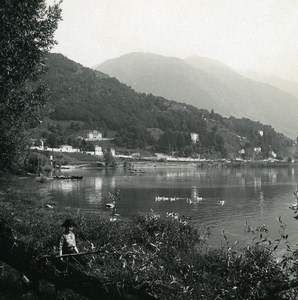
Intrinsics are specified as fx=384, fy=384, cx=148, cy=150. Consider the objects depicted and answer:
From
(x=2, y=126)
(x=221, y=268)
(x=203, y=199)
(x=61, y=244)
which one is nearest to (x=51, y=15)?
(x=2, y=126)

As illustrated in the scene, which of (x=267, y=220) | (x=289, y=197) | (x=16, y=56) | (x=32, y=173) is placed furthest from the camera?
(x=32, y=173)

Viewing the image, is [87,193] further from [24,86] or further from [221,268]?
[221,268]

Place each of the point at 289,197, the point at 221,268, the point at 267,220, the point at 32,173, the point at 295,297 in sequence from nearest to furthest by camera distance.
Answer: the point at 295,297 → the point at 221,268 → the point at 267,220 → the point at 289,197 → the point at 32,173

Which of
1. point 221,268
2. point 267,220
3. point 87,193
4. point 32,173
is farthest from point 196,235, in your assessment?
point 32,173

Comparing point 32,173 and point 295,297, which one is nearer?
point 295,297

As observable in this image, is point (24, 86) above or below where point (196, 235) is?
above

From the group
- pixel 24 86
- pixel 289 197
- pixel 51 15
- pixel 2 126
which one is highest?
pixel 51 15
